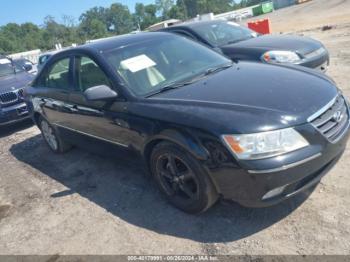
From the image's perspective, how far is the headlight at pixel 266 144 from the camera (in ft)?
9.21

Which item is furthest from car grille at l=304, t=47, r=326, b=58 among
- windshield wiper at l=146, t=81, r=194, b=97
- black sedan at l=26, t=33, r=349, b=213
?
windshield wiper at l=146, t=81, r=194, b=97

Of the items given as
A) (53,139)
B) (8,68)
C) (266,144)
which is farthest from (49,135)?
(8,68)

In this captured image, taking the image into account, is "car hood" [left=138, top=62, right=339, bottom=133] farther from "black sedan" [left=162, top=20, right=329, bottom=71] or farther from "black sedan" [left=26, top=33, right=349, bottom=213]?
"black sedan" [left=162, top=20, right=329, bottom=71]

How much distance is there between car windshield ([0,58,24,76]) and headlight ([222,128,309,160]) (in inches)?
331

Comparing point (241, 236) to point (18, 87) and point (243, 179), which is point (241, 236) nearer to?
point (243, 179)

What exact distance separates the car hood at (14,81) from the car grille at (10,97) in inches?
4.6

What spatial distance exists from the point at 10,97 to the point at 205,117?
21.6 ft

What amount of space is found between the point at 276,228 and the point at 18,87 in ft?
23.8

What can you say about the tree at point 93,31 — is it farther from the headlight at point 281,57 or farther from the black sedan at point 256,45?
the headlight at point 281,57

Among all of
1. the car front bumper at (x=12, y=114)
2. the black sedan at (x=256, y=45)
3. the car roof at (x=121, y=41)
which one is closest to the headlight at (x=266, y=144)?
the car roof at (x=121, y=41)

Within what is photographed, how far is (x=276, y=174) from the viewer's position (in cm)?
279

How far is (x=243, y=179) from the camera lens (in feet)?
9.44

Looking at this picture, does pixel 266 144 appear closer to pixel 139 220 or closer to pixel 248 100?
pixel 248 100

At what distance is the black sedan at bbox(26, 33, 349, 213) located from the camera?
9.33ft
